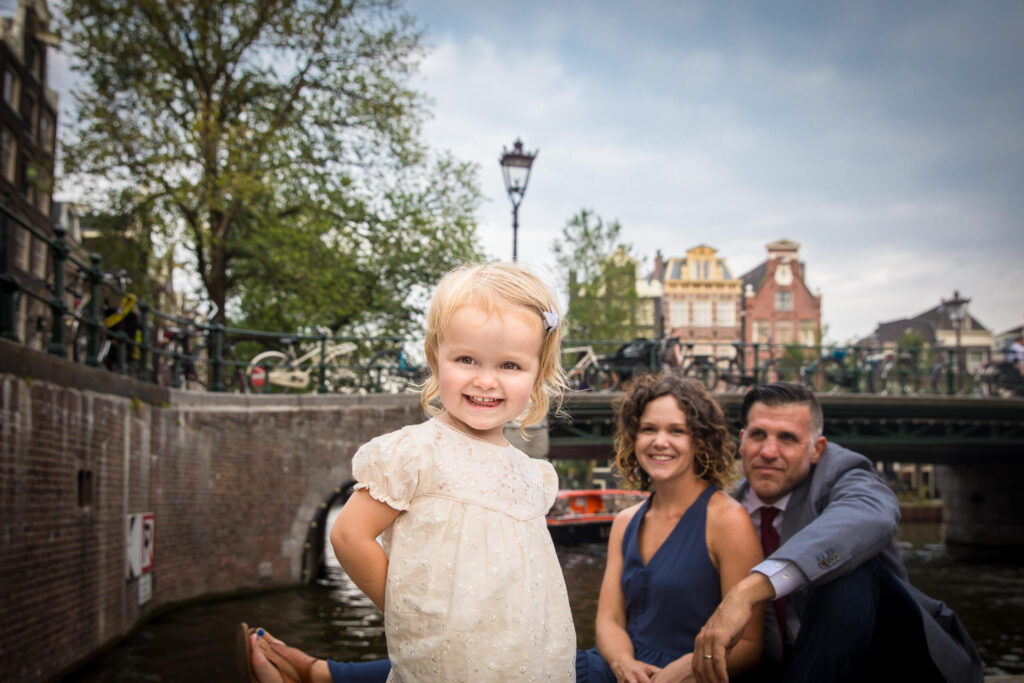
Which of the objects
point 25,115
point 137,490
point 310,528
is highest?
point 25,115

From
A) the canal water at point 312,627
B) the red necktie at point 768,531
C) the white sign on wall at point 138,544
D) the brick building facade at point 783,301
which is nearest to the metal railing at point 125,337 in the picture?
the white sign on wall at point 138,544

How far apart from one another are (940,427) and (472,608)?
694 inches

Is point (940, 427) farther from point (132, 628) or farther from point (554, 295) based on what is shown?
point (554, 295)

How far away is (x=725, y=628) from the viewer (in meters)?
2.26

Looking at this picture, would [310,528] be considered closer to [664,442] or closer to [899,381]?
[664,442]

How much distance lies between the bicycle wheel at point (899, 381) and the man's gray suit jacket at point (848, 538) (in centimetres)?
1405

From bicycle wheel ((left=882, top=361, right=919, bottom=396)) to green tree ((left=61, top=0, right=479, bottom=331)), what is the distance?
793 cm

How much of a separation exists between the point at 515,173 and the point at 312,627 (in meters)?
5.78

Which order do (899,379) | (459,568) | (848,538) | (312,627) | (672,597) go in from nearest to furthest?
(459,568) → (848,538) → (672,597) → (312,627) → (899,379)

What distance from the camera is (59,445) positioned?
237 inches

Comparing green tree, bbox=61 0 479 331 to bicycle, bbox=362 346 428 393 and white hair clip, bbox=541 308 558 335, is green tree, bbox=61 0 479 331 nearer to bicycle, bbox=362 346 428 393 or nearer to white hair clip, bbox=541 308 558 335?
bicycle, bbox=362 346 428 393

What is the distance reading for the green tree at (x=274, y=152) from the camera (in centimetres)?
1470

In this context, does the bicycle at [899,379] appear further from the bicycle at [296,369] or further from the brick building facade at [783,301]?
the brick building facade at [783,301]

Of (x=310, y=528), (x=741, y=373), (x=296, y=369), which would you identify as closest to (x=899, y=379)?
(x=741, y=373)
